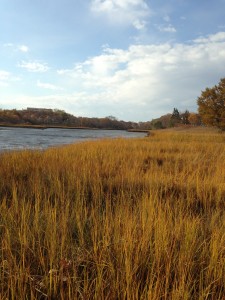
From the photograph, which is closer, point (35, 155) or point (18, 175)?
point (18, 175)

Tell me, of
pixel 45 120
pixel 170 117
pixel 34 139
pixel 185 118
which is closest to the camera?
pixel 34 139

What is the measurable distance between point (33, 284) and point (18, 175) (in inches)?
201

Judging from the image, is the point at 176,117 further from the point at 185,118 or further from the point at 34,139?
the point at 34,139

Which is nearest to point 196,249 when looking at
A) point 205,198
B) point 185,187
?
point 205,198

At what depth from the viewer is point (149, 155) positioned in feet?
39.8

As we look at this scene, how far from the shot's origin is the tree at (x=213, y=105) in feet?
107

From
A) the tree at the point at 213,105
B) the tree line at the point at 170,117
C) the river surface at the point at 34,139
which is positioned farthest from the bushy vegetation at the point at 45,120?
the tree at the point at 213,105

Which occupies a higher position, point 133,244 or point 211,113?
point 211,113

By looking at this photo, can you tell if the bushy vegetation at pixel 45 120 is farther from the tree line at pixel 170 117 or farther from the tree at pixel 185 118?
the tree at pixel 185 118

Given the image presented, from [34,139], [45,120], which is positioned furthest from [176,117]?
[34,139]

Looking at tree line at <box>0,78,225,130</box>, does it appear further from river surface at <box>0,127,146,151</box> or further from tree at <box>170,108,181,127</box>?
river surface at <box>0,127,146,151</box>

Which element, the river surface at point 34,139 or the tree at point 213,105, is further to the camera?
the tree at point 213,105

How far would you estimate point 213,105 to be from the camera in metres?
32.8

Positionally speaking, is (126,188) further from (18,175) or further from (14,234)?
(14,234)
